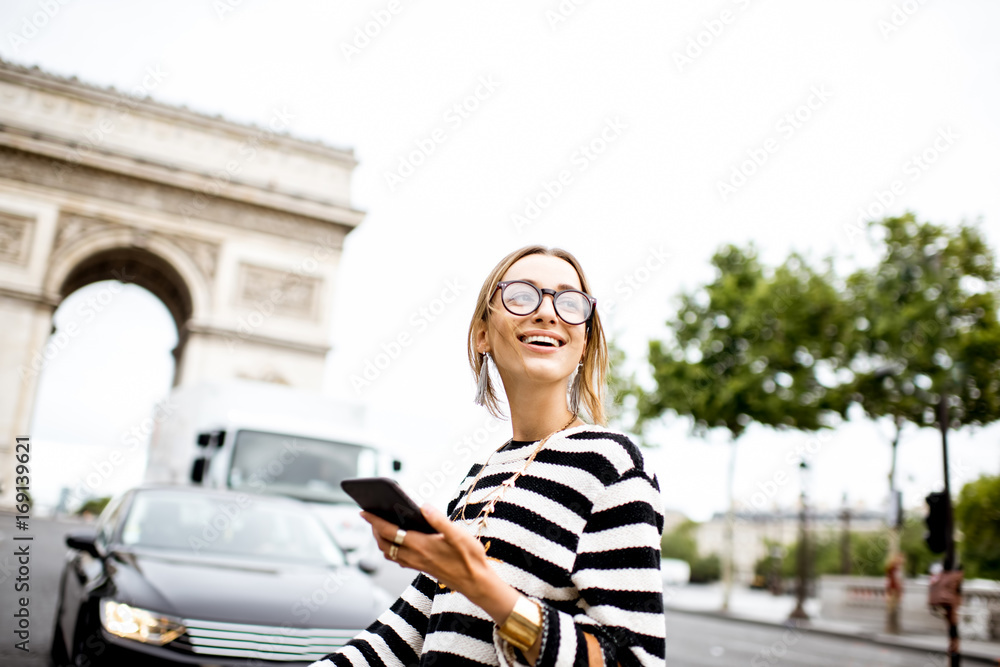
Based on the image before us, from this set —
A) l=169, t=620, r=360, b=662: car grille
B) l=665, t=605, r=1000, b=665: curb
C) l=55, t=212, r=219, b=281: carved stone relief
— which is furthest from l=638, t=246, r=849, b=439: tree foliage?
l=169, t=620, r=360, b=662: car grille

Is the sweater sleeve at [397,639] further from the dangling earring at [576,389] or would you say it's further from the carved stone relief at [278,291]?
the carved stone relief at [278,291]

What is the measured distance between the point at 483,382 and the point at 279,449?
33.4 ft

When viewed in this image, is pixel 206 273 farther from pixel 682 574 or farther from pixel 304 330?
pixel 682 574

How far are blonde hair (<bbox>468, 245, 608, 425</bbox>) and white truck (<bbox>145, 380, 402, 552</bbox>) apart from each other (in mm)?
9080

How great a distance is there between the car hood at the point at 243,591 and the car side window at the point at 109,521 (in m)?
0.59

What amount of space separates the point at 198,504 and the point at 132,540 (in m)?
0.61

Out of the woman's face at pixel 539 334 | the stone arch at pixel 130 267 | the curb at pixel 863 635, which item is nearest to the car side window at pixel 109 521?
the woman's face at pixel 539 334

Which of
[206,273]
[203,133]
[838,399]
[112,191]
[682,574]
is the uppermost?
[203,133]

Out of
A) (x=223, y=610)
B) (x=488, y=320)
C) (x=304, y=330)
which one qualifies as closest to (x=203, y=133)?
(x=304, y=330)

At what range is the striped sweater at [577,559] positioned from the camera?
4.15 ft

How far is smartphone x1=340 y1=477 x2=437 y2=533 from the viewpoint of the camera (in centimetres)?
119

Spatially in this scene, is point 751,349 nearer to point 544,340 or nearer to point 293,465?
point 293,465

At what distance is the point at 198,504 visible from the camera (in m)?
6.05

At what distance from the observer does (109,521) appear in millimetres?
6133
